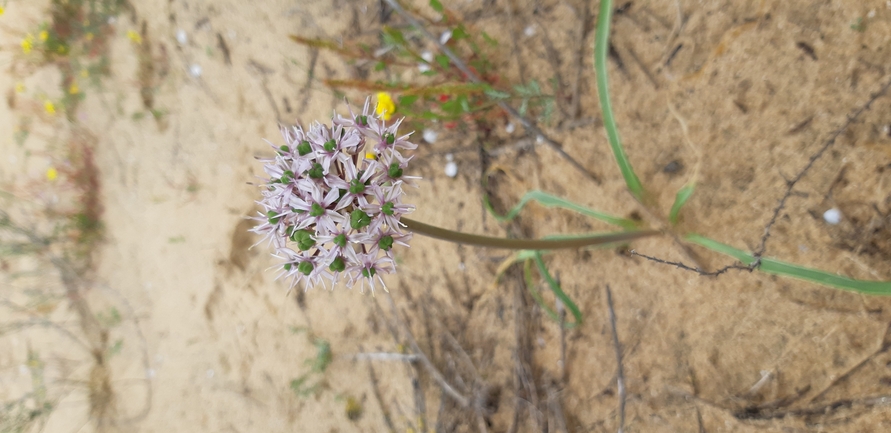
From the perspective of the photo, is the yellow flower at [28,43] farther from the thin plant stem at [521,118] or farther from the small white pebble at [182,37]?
the thin plant stem at [521,118]

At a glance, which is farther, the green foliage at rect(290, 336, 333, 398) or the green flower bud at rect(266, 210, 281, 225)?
the green foliage at rect(290, 336, 333, 398)

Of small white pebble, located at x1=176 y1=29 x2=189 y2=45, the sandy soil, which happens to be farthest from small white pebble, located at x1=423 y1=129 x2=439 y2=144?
small white pebble, located at x1=176 y1=29 x2=189 y2=45

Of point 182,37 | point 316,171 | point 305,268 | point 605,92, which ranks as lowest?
point 305,268

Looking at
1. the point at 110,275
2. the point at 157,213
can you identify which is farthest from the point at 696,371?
the point at 110,275

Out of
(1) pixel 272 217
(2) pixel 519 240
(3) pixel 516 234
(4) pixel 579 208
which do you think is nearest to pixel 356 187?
(1) pixel 272 217

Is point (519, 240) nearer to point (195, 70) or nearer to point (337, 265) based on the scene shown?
point (337, 265)

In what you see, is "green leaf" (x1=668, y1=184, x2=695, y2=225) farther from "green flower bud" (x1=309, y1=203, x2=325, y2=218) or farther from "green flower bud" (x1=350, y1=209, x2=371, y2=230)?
"green flower bud" (x1=309, y1=203, x2=325, y2=218)

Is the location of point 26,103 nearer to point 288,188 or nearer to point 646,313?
point 288,188
